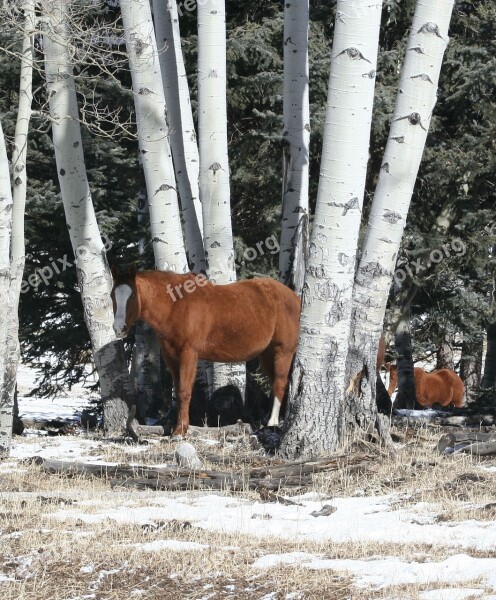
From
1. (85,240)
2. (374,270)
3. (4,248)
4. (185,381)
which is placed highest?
(85,240)

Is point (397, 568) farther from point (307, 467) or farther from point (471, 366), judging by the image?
point (471, 366)

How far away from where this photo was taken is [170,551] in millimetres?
5480

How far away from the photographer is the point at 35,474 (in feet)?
25.9

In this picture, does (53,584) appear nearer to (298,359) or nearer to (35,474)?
(35,474)

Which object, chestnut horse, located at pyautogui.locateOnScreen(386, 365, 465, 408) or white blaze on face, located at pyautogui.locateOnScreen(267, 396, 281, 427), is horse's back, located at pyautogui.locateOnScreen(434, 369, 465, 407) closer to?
chestnut horse, located at pyautogui.locateOnScreen(386, 365, 465, 408)

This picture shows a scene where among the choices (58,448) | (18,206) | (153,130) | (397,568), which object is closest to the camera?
(397,568)

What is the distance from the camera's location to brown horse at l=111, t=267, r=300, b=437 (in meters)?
10.5


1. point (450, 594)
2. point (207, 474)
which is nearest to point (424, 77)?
point (207, 474)

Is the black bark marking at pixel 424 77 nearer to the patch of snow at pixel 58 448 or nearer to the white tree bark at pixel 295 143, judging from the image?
the white tree bark at pixel 295 143

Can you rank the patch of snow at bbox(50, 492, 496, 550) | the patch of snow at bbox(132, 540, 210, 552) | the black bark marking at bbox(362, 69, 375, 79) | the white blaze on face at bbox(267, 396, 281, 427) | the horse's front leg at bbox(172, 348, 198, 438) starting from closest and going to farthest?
the patch of snow at bbox(132, 540, 210, 552) < the patch of snow at bbox(50, 492, 496, 550) < the black bark marking at bbox(362, 69, 375, 79) < the horse's front leg at bbox(172, 348, 198, 438) < the white blaze on face at bbox(267, 396, 281, 427)

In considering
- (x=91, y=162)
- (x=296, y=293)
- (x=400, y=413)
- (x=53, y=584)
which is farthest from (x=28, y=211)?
(x=53, y=584)

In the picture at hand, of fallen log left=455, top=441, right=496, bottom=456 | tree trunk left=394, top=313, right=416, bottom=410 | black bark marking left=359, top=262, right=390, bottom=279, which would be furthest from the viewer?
tree trunk left=394, top=313, right=416, bottom=410

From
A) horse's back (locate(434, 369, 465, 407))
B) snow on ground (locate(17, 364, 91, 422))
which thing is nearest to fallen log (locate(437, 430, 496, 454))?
snow on ground (locate(17, 364, 91, 422))

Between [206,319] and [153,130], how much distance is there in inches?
91.1
